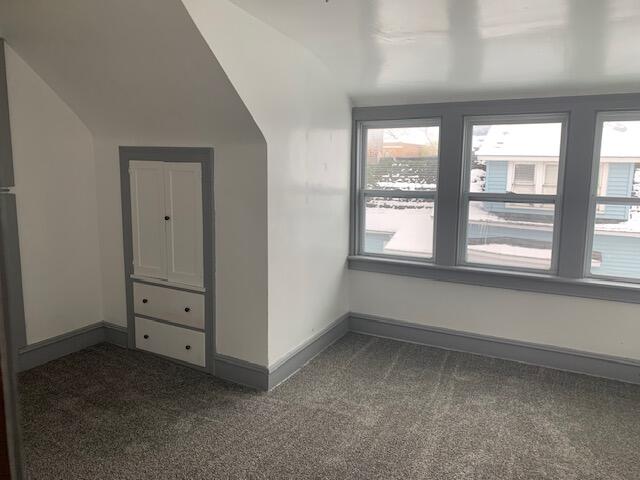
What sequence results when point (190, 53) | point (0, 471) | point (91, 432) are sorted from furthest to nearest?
point (91, 432), point (190, 53), point (0, 471)

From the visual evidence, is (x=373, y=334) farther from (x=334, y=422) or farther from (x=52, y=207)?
(x=52, y=207)

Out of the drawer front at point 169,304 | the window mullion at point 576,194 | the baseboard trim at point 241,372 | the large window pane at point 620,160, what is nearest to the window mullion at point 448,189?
the window mullion at point 576,194

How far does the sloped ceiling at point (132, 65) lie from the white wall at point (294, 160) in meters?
0.12

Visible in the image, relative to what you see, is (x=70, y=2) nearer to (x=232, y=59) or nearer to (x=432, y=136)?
(x=232, y=59)

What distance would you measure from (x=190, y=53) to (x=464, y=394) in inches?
104

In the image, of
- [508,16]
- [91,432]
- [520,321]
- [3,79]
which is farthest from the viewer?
[520,321]

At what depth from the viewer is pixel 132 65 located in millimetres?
2750

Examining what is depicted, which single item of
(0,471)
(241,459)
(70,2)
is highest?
(70,2)

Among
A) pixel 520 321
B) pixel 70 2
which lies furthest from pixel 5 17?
pixel 520 321

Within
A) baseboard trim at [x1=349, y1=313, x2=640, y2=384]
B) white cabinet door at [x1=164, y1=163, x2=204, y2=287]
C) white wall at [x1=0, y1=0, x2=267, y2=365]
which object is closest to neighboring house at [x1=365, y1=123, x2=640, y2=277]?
baseboard trim at [x1=349, y1=313, x2=640, y2=384]

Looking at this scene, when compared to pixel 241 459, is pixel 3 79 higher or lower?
higher

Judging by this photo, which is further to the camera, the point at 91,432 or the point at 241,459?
the point at 91,432

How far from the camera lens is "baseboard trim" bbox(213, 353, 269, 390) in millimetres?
3223

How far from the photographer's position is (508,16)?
2.35 m
